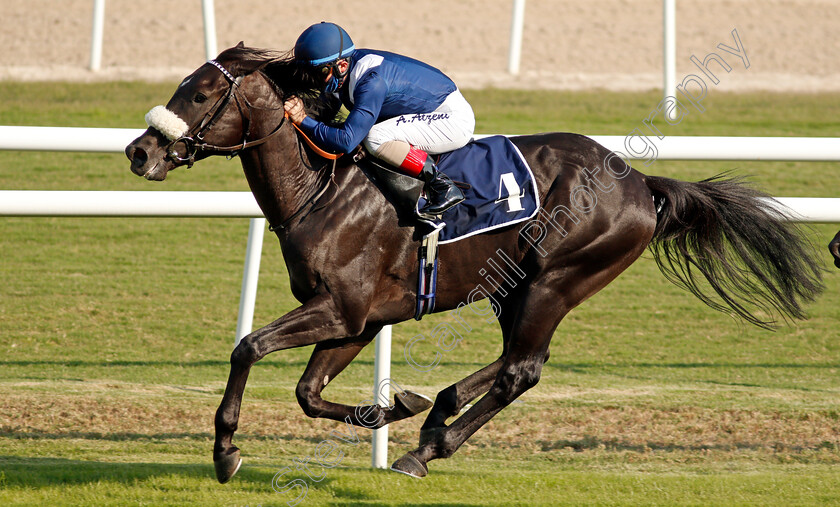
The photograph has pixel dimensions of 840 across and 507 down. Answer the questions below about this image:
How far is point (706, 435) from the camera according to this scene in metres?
5.07

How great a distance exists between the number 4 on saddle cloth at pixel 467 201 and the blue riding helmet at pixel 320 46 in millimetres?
476

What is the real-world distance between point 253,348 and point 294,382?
8.40ft

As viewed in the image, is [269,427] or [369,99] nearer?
[369,99]

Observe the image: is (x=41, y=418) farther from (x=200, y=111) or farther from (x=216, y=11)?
(x=216, y=11)

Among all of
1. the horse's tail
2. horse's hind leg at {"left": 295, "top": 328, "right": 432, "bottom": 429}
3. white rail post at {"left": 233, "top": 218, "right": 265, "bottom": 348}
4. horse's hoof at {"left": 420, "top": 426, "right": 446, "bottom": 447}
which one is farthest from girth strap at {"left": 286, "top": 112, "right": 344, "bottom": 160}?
the horse's tail

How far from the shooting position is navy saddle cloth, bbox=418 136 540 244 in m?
3.91

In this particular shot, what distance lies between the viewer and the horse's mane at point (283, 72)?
3.72m

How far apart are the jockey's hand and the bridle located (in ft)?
0.49

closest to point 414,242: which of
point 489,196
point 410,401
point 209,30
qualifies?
point 489,196

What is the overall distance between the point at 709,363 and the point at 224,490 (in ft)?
13.0

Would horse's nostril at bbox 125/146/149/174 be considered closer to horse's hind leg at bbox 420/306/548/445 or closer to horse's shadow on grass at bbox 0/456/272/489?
horse's shadow on grass at bbox 0/456/272/489

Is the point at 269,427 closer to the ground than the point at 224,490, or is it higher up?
closer to the ground

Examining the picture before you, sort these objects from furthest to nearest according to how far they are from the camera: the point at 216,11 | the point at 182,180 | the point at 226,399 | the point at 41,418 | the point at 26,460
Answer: the point at 216,11
the point at 182,180
the point at 41,418
the point at 26,460
the point at 226,399

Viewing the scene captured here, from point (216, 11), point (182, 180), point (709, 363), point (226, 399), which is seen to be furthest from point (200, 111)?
point (216, 11)
